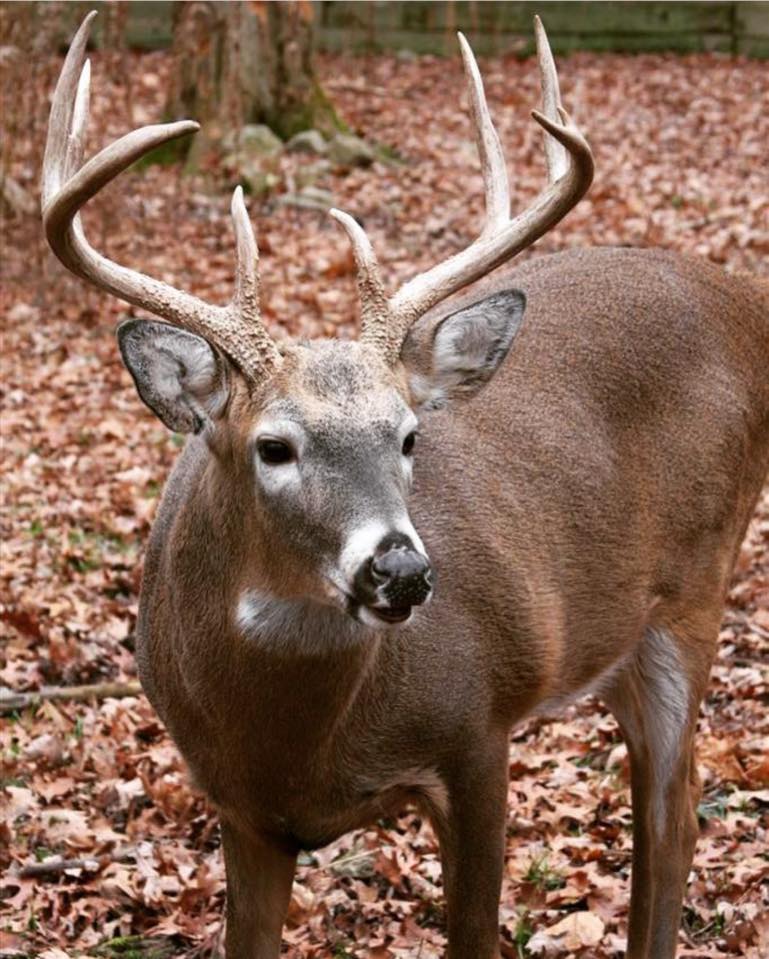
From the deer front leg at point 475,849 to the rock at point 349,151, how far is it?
1354 cm

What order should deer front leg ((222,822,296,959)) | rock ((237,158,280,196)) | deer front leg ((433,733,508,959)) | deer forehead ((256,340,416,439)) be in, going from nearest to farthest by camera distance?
deer forehead ((256,340,416,439)) < deer front leg ((433,733,508,959)) < deer front leg ((222,822,296,959)) < rock ((237,158,280,196))

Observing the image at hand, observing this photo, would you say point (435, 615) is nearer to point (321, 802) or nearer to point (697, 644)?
point (321, 802)

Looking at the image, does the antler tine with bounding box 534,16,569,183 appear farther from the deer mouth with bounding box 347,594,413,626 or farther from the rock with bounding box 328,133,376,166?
the rock with bounding box 328,133,376,166

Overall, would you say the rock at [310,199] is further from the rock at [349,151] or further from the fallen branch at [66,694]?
the fallen branch at [66,694]

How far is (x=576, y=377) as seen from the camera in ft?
18.2

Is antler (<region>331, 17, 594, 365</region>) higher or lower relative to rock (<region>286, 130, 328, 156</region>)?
higher

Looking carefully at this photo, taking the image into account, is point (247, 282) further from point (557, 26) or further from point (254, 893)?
point (557, 26)

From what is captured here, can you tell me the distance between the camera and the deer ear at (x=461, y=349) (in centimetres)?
466

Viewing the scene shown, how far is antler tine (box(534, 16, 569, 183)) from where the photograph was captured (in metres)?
5.00

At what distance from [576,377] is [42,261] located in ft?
31.4

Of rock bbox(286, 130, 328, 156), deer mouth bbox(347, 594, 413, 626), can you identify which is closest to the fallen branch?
deer mouth bbox(347, 594, 413, 626)

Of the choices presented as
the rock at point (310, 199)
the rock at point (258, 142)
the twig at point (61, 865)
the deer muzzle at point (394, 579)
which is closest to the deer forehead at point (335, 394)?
the deer muzzle at point (394, 579)

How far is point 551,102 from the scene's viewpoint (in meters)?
5.01

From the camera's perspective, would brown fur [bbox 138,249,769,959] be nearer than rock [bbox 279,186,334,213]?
Yes
